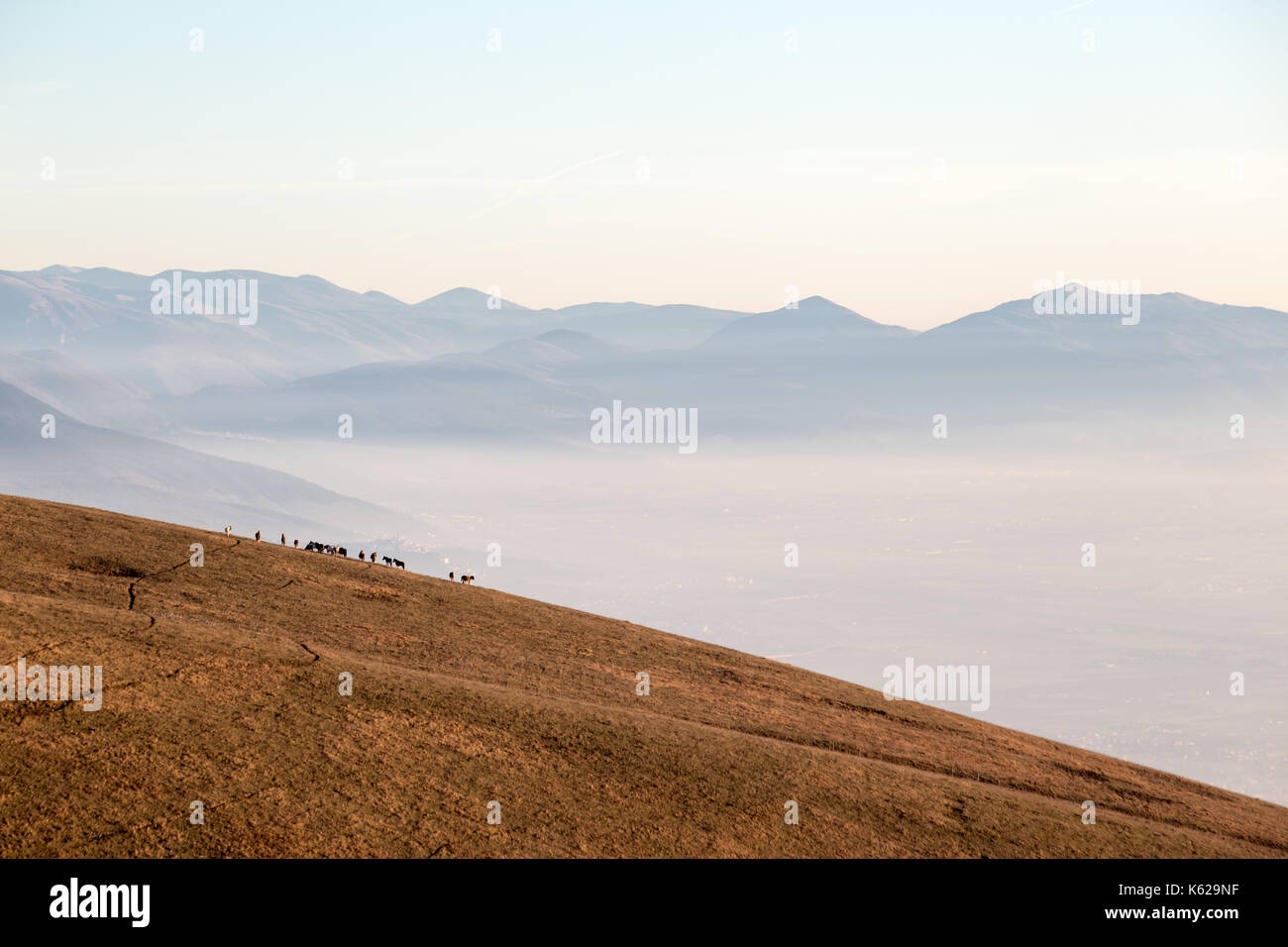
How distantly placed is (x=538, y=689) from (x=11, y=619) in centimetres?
2188

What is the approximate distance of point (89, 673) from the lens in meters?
38.4

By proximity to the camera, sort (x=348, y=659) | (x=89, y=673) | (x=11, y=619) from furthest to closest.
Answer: (x=348, y=659) < (x=11, y=619) < (x=89, y=673)

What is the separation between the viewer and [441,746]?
128ft

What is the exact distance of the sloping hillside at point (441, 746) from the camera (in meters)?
32.6

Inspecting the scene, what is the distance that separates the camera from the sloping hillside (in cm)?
3259

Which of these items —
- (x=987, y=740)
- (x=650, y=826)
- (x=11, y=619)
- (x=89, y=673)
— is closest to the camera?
(x=650, y=826)
